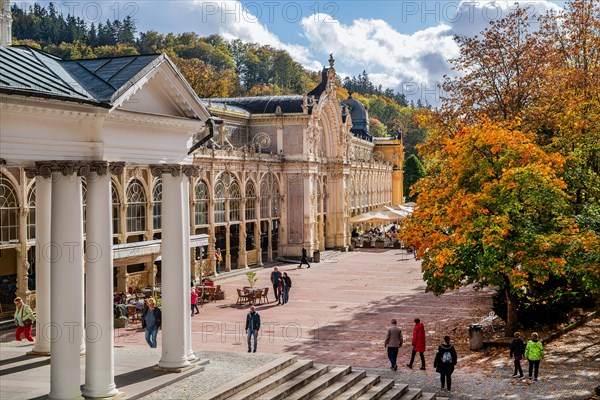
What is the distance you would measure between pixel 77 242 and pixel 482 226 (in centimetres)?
1464

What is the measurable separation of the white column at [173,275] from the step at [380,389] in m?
4.75

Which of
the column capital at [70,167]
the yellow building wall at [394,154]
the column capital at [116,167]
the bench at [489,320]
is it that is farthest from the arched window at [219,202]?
the yellow building wall at [394,154]

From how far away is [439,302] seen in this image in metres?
35.3

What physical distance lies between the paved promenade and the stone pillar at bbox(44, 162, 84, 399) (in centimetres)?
151

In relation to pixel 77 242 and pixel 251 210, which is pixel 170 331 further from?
pixel 251 210

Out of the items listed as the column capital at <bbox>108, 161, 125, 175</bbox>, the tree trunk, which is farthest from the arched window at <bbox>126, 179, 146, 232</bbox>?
the column capital at <bbox>108, 161, 125, 175</bbox>

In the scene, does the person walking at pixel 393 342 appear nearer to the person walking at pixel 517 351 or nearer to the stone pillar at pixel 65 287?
the person walking at pixel 517 351

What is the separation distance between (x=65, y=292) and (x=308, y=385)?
22.8 feet

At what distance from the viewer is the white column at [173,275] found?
1641 centimetres

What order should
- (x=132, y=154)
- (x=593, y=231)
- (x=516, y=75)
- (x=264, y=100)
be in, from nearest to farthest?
(x=132, y=154) < (x=593, y=231) < (x=516, y=75) < (x=264, y=100)

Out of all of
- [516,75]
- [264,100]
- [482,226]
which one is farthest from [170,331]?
[264,100]

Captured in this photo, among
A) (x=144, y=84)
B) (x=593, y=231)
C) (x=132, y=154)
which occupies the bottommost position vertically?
(x=593, y=231)

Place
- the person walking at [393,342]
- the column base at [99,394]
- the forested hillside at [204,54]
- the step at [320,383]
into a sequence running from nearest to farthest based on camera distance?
the column base at [99,394] < the step at [320,383] < the person walking at [393,342] < the forested hillside at [204,54]

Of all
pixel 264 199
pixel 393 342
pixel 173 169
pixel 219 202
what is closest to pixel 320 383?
Answer: pixel 393 342
